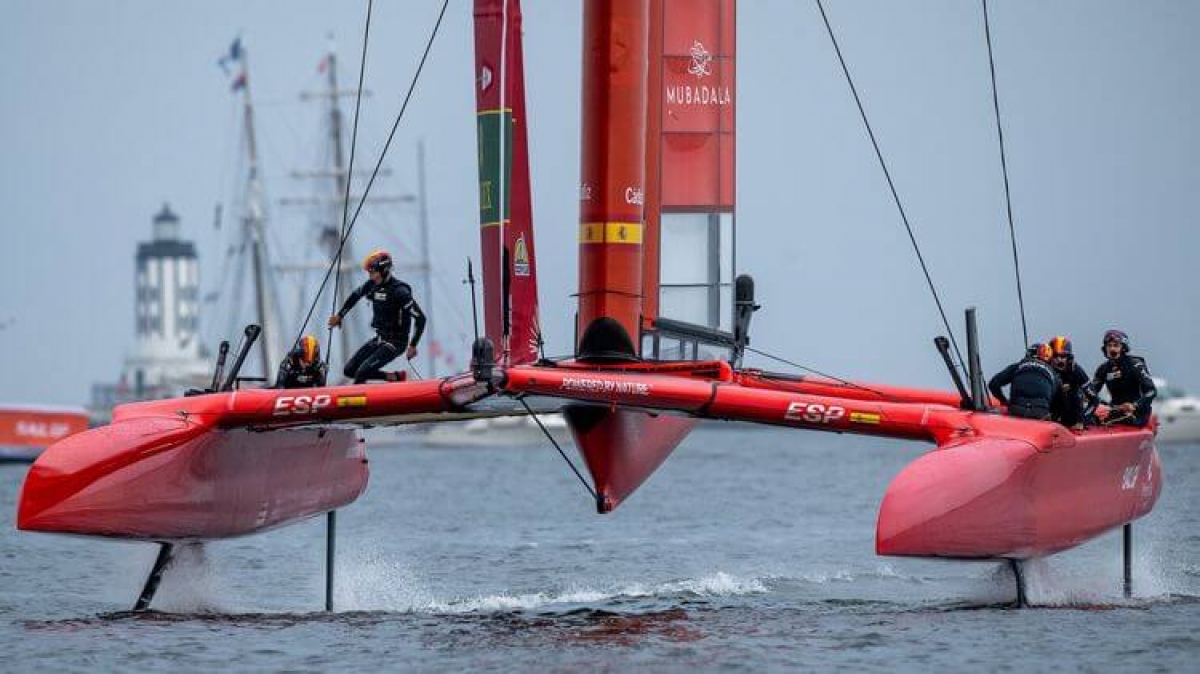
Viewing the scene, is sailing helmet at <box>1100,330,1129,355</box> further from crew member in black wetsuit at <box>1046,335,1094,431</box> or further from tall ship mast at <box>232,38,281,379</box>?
tall ship mast at <box>232,38,281,379</box>

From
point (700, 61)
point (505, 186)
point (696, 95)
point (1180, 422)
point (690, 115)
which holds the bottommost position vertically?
point (1180, 422)

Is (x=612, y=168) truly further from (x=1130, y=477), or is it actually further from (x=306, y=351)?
(x=1130, y=477)

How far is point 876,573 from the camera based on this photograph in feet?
62.3

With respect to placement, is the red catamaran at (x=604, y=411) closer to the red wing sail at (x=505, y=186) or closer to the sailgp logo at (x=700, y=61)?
the red wing sail at (x=505, y=186)

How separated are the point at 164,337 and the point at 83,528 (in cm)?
11866

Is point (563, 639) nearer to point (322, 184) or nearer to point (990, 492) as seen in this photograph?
point (990, 492)

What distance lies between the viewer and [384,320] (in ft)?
50.6

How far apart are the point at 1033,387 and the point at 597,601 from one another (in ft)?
11.8

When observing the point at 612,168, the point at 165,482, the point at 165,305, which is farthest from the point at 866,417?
the point at 165,305

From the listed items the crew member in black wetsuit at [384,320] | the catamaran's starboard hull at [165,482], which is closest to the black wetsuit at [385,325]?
the crew member in black wetsuit at [384,320]

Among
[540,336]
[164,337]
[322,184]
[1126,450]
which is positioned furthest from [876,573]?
[164,337]

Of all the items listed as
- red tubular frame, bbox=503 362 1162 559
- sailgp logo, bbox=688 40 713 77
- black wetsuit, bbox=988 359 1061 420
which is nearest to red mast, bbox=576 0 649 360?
red tubular frame, bbox=503 362 1162 559

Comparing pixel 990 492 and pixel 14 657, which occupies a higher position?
pixel 990 492

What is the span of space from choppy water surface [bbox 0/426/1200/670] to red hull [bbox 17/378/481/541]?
68cm
